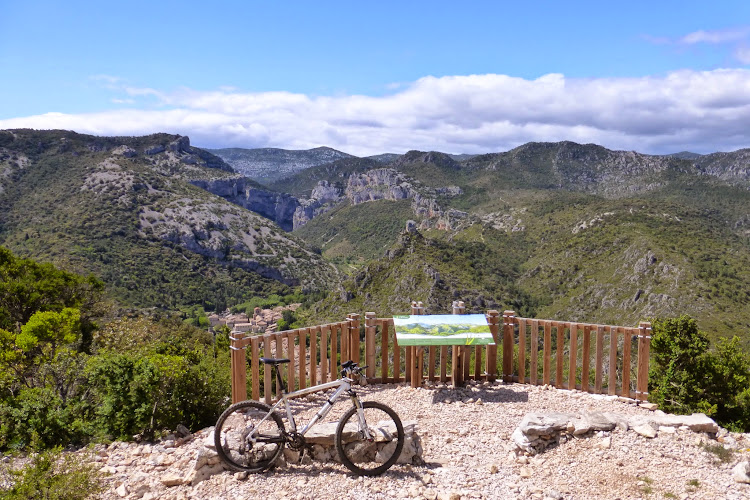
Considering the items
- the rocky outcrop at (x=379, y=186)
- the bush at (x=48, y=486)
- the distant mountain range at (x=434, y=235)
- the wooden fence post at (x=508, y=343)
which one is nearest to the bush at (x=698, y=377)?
the wooden fence post at (x=508, y=343)

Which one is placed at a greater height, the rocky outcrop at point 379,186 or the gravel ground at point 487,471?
the rocky outcrop at point 379,186

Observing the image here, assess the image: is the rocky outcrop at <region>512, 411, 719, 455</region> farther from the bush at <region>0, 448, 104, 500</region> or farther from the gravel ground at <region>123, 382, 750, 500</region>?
the bush at <region>0, 448, 104, 500</region>

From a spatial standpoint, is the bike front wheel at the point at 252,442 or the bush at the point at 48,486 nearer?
the bush at the point at 48,486

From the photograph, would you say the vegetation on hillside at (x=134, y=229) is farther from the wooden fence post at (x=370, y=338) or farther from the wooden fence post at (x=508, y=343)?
the wooden fence post at (x=508, y=343)

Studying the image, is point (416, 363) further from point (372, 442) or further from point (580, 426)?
point (372, 442)

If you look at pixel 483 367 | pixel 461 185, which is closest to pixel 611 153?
pixel 461 185

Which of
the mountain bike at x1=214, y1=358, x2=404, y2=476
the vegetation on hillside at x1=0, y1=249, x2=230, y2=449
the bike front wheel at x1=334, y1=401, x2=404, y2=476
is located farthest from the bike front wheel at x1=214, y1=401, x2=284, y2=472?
the vegetation on hillside at x1=0, y1=249, x2=230, y2=449

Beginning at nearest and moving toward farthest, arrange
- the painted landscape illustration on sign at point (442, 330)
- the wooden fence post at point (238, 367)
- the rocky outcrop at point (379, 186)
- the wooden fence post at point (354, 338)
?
the wooden fence post at point (238, 367) < the painted landscape illustration on sign at point (442, 330) < the wooden fence post at point (354, 338) < the rocky outcrop at point (379, 186)

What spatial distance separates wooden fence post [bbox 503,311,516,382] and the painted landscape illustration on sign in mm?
440

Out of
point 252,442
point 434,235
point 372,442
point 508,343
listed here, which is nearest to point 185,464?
point 252,442

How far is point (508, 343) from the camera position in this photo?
25.2 feet

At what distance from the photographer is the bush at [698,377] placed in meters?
6.64

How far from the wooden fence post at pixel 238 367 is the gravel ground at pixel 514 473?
5.60 feet

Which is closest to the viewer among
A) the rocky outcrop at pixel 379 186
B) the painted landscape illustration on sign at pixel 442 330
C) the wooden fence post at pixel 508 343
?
the painted landscape illustration on sign at pixel 442 330
